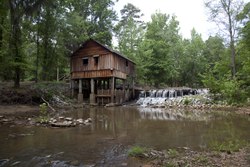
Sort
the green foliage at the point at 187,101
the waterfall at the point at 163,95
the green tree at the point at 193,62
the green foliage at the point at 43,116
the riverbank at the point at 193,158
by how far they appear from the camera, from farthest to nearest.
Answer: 1. the green tree at the point at 193,62
2. the waterfall at the point at 163,95
3. the green foliage at the point at 187,101
4. the green foliage at the point at 43,116
5. the riverbank at the point at 193,158

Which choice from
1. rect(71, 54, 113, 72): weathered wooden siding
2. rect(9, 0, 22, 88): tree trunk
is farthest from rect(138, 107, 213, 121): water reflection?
rect(9, 0, 22, 88): tree trunk

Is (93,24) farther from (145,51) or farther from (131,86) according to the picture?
(131,86)

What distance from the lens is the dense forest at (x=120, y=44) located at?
17.1 m

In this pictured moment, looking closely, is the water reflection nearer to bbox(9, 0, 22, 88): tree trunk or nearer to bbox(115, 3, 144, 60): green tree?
bbox(9, 0, 22, 88): tree trunk

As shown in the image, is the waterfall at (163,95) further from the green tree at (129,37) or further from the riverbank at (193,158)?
the riverbank at (193,158)

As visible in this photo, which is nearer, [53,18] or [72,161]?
[72,161]

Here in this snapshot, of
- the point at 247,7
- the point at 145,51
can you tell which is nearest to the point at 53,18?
the point at 145,51

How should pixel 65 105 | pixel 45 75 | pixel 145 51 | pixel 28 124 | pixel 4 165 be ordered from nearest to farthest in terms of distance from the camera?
pixel 4 165 < pixel 28 124 < pixel 65 105 < pixel 45 75 < pixel 145 51

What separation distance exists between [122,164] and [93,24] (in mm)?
30006

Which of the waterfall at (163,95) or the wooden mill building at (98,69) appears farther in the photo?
the waterfall at (163,95)

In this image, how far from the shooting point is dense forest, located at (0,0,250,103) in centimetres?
1712

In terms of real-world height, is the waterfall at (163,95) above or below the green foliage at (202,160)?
above

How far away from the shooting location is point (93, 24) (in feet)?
105

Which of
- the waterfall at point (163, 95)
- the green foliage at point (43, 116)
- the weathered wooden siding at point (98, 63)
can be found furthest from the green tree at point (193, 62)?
the green foliage at point (43, 116)
